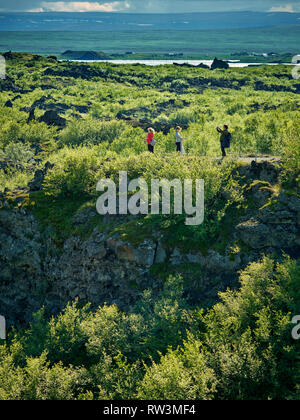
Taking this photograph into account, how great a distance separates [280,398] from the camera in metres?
12.5

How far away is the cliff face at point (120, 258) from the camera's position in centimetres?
1827

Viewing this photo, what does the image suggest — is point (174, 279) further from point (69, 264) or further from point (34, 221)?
point (34, 221)

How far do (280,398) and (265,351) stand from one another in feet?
5.05

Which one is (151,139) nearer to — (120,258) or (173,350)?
(120,258)

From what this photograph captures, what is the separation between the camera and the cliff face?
59.9ft

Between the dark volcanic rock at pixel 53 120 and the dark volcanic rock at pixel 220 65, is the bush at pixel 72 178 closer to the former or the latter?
the dark volcanic rock at pixel 53 120

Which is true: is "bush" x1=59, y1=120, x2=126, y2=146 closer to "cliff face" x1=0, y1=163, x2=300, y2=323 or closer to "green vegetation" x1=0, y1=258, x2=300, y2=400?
"cliff face" x1=0, y1=163, x2=300, y2=323

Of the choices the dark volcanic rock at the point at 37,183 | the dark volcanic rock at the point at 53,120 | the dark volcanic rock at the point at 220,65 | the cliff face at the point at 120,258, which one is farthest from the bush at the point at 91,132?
the dark volcanic rock at the point at 220,65

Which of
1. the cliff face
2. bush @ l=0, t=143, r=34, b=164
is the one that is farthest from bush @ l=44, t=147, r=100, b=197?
bush @ l=0, t=143, r=34, b=164

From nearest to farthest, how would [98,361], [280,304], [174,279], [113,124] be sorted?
[280,304] < [98,361] < [174,279] < [113,124]

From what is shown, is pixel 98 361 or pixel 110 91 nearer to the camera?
pixel 98 361

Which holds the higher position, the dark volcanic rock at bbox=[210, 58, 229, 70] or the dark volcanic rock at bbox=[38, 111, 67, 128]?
the dark volcanic rock at bbox=[210, 58, 229, 70]

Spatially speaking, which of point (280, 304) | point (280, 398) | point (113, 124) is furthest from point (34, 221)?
point (113, 124)

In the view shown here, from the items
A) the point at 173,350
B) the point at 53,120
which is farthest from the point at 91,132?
the point at 173,350
